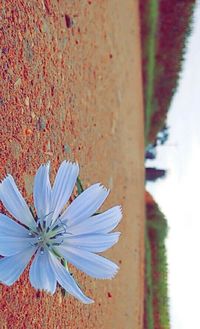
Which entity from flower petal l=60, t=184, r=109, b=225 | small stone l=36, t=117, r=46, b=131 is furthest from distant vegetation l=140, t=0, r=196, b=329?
flower petal l=60, t=184, r=109, b=225

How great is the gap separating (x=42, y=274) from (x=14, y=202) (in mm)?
78

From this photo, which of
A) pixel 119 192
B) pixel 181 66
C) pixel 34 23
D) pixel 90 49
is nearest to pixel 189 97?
pixel 181 66

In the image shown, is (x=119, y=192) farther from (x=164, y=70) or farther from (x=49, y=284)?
(x=49, y=284)

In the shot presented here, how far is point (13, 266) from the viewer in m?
0.64

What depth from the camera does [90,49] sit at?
89.7 inches

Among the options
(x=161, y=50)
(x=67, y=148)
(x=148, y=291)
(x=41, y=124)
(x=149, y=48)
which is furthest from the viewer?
(x=161, y=50)

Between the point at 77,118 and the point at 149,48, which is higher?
the point at 77,118

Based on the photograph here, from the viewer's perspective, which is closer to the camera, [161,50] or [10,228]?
[10,228]

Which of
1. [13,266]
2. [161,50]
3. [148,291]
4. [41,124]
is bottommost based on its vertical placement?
[148,291]

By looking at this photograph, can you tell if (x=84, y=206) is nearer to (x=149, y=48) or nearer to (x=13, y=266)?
(x=13, y=266)

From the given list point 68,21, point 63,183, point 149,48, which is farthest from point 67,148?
point 149,48

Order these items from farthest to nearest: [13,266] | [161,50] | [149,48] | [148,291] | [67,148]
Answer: [161,50]
[149,48]
[148,291]
[67,148]
[13,266]

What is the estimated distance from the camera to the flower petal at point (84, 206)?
0.70 meters

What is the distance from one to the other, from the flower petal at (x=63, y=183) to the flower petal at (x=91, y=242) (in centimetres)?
4
